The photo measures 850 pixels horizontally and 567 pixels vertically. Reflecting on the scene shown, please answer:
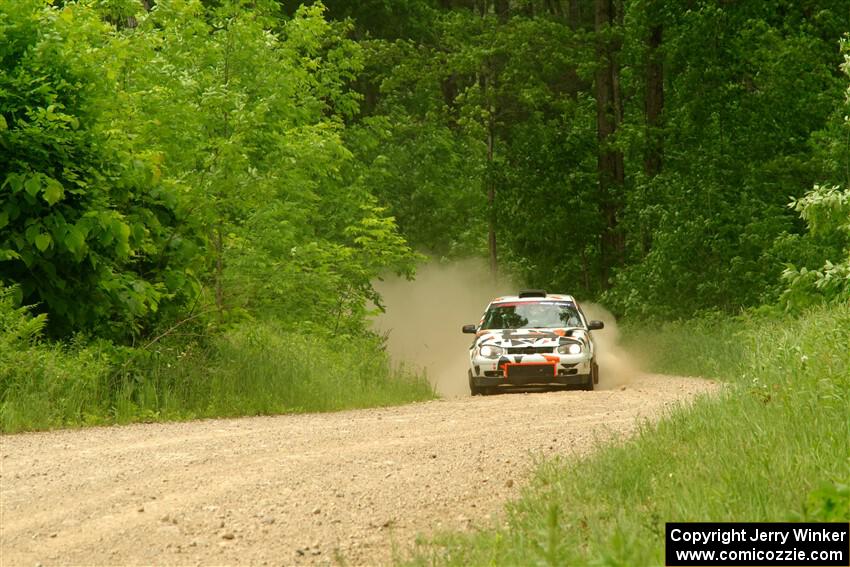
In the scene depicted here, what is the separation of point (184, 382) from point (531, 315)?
8308 millimetres

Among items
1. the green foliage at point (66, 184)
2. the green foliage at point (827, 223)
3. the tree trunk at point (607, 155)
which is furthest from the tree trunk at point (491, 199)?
the green foliage at point (66, 184)

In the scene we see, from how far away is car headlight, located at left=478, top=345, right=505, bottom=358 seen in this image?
68.7 ft

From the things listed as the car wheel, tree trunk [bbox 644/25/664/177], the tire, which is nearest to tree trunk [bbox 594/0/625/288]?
tree trunk [bbox 644/25/664/177]

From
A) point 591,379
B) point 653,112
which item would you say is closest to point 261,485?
point 591,379

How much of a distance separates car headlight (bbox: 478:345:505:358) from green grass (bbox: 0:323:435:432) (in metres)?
1.39

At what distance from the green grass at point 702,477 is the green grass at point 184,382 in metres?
5.70

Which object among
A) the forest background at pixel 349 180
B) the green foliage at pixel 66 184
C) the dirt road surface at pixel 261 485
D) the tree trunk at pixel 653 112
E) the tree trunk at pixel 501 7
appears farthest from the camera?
the tree trunk at pixel 501 7

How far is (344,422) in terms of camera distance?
14.1 m

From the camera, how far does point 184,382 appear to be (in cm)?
1555

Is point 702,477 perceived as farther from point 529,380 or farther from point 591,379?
point 591,379

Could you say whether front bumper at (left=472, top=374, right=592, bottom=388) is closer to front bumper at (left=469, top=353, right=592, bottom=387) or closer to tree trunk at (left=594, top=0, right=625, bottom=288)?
Result: front bumper at (left=469, top=353, right=592, bottom=387)

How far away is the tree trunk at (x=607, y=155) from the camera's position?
39.0 meters

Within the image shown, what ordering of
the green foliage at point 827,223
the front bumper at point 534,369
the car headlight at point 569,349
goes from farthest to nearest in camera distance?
the car headlight at point 569,349 → the front bumper at point 534,369 → the green foliage at point 827,223

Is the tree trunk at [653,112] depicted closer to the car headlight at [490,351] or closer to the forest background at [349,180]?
the forest background at [349,180]
